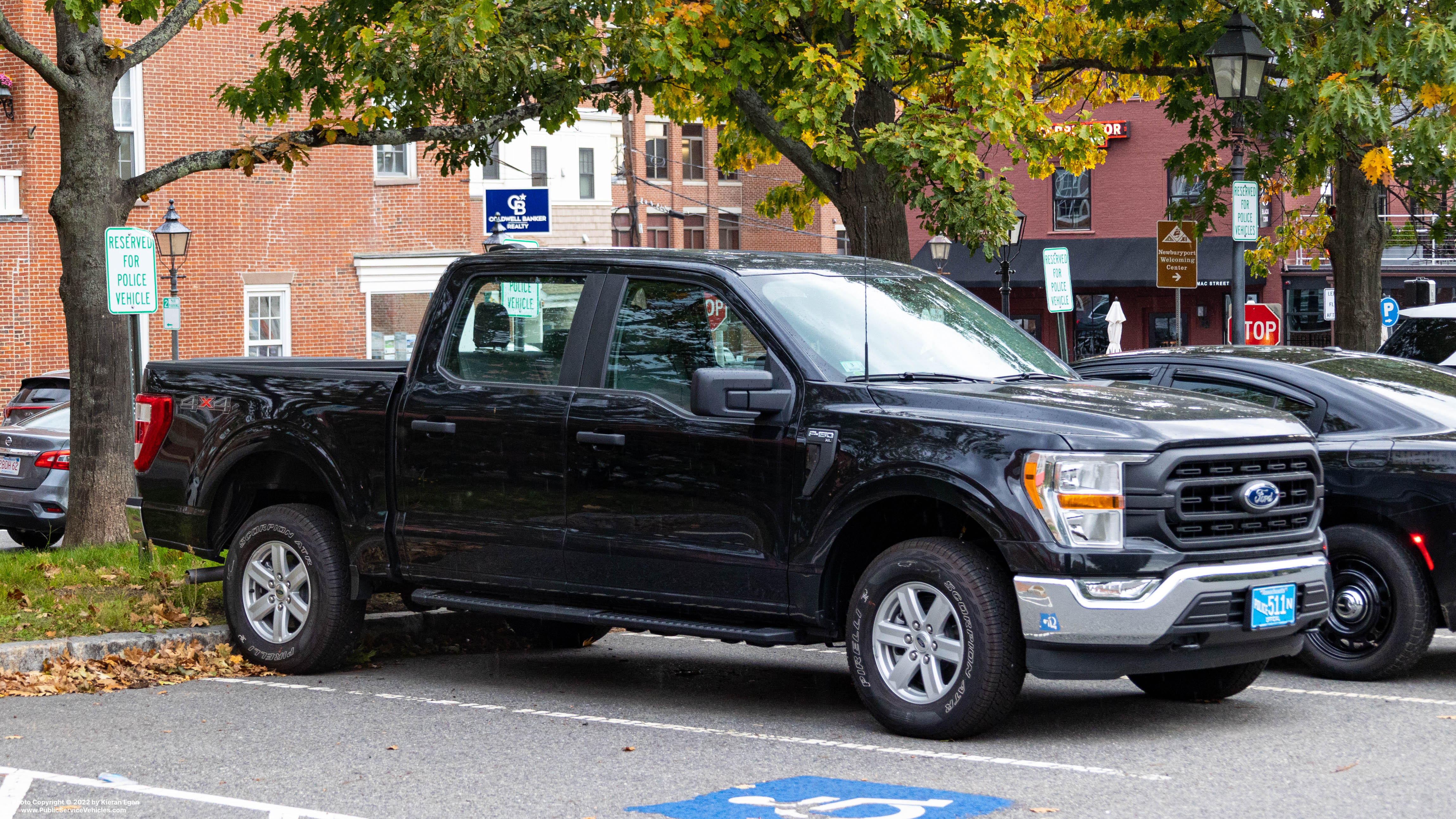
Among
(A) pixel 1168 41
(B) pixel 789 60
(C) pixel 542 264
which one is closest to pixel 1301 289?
(A) pixel 1168 41

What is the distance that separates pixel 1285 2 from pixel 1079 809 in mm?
12275

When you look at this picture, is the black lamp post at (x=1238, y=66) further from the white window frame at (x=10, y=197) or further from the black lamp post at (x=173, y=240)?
the white window frame at (x=10, y=197)

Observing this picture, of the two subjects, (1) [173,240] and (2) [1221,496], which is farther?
(1) [173,240]

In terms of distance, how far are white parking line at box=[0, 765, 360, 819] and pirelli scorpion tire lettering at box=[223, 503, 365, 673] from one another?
2162 mm

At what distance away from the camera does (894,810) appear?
577 cm

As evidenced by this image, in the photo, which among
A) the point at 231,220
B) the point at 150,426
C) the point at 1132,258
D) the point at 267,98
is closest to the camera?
the point at 150,426

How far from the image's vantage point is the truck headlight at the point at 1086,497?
6.54 meters

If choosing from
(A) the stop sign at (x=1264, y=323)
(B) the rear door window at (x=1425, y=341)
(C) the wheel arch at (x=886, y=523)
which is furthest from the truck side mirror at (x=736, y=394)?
(A) the stop sign at (x=1264, y=323)

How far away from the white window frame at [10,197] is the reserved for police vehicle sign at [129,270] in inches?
770

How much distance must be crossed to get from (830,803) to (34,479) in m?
11.8

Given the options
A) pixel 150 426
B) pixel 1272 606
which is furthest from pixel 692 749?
pixel 150 426

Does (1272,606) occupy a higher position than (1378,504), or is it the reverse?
(1378,504)

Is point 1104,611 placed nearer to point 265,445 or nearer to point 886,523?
point 886,523

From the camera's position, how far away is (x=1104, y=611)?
6.51 metres
